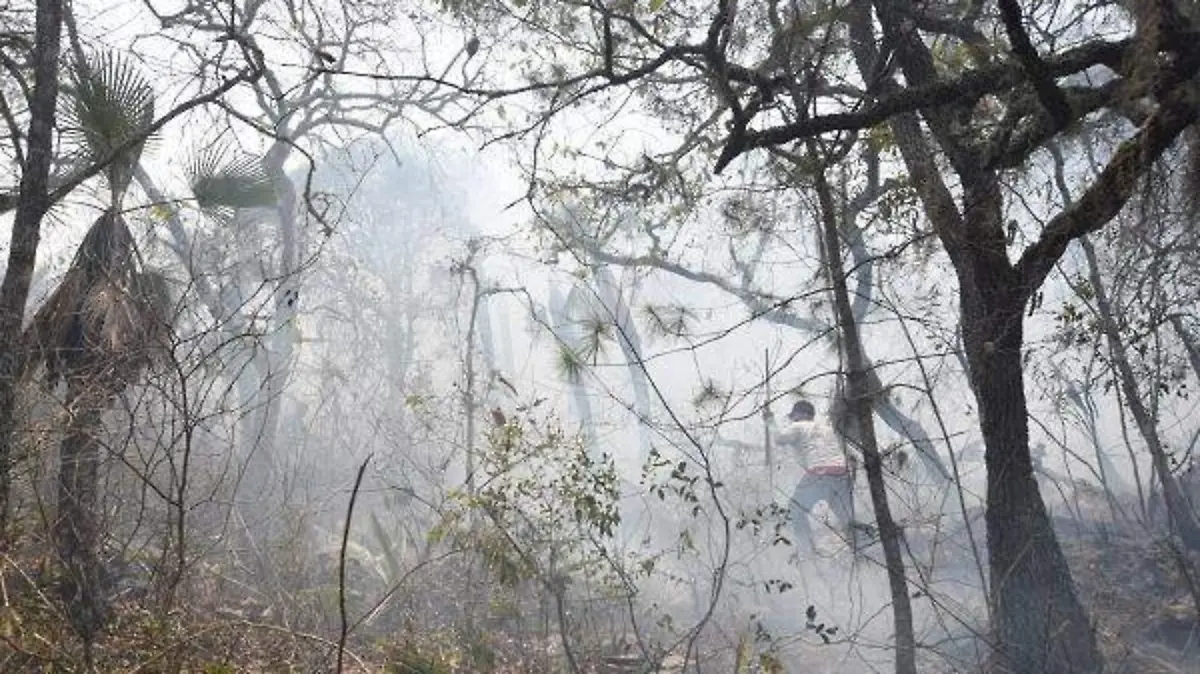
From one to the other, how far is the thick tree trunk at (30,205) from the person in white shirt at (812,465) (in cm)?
945

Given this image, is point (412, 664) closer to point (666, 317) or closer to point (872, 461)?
point (872, 461)

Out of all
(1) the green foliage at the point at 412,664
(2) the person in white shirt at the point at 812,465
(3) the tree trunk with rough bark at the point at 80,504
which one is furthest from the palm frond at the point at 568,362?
(2) the person in white shirt at the point at 812,465

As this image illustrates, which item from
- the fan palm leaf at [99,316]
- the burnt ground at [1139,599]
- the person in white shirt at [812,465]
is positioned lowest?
the burnt ground at [1139,599]

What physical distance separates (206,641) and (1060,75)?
17.8 ft

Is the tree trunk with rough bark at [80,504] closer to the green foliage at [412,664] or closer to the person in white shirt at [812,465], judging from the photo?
the green foliage at [412,664]

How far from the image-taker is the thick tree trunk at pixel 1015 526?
5859 millimetres

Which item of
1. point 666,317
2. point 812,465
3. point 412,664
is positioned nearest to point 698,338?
point 666,317

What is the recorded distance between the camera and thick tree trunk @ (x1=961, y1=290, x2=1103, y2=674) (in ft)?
19.2

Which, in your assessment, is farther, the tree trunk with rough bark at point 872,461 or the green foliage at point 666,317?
the green foliage at point 666,317

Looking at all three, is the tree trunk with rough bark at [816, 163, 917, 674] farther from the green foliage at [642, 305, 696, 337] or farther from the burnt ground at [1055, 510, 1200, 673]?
the green foliage at [642, 305, 696, 337]

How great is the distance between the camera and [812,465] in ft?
45.2

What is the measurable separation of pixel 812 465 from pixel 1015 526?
307 inches

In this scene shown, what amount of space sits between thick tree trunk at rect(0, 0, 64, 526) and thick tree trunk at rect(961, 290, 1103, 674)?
5.29 metres

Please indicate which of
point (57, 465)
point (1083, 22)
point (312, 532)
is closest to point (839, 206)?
point (1083, 22)
